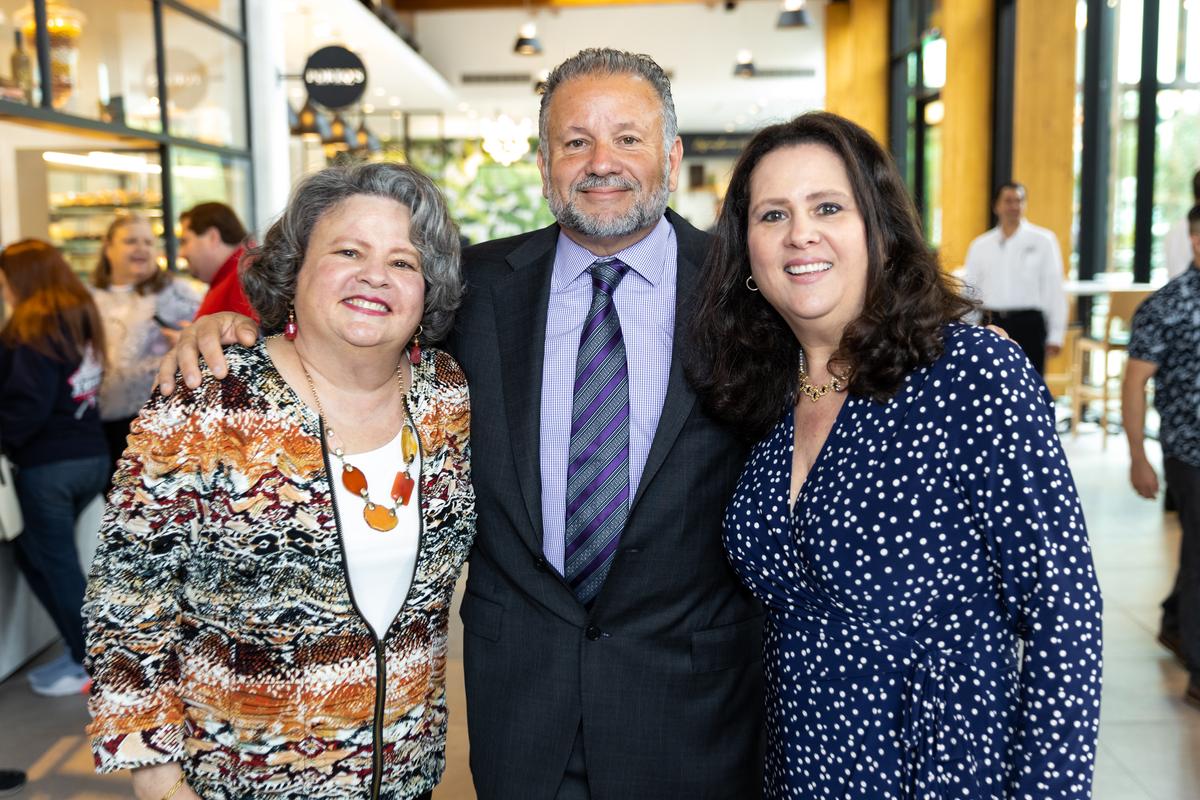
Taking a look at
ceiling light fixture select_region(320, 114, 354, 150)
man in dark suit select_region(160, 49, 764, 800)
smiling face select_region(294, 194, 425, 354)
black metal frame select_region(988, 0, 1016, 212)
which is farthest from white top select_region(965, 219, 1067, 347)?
smiling face select_region(294, 194, 425, 354)

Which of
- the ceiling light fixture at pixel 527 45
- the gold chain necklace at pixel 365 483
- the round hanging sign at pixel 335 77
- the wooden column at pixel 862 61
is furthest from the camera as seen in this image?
the wooden column at pixel 862 61

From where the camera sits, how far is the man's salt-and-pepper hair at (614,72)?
2.24 meters

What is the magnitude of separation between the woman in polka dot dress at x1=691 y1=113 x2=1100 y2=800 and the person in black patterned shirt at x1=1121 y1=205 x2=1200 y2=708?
2.93 m

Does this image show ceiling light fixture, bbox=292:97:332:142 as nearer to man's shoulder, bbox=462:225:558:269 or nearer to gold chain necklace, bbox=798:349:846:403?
man's shoulder, bbox=462:225:558:269

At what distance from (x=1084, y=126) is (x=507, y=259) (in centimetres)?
982

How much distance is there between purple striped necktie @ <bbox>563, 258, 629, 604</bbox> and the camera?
6.59 ft

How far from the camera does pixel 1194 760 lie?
3664 mm

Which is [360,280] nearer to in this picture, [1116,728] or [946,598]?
[946,598]

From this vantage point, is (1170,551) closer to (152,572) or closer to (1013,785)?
(1013,785)

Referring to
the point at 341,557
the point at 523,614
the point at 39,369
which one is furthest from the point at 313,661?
the point at 39,369

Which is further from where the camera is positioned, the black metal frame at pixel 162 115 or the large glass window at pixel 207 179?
the large glass window at pixel 207 179

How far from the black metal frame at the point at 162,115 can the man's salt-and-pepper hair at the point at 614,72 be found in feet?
14.5

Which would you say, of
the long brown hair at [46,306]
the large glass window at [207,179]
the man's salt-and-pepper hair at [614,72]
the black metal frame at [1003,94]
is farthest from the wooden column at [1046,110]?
the man's salt-and-pepper hair at [614,72]

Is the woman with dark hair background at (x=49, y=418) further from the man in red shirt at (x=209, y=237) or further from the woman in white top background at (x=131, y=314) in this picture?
the man in red shirt at (x=209, y=237)
